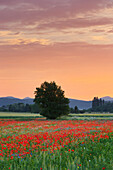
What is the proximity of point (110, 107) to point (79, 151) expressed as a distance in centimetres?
14846

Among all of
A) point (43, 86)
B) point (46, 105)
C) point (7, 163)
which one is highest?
point (43, 86)

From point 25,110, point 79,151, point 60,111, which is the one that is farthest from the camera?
point 25,110

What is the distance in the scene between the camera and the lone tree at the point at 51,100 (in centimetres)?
5497

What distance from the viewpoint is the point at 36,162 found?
1098cm

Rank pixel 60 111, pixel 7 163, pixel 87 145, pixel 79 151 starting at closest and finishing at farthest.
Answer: pixel 7 163 < pixel 79 151 < pixel 87 145 < pixel 60 111

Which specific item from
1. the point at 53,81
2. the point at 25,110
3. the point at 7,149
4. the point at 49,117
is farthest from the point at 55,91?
the point at 25,110

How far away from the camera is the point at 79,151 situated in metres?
14.0

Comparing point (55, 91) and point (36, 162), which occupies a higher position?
point (55, 91)

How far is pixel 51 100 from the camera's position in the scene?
56656mm

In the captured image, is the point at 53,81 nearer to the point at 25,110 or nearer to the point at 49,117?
the point at 49,117

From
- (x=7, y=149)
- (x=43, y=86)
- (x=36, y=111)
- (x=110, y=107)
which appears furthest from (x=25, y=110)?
(x=7, y=149)

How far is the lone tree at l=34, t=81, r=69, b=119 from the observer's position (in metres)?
55.0

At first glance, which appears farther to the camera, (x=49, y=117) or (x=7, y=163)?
(x=49, y=117)

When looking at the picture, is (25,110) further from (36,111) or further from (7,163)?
(7,163)
